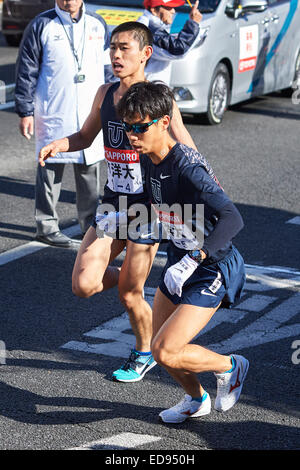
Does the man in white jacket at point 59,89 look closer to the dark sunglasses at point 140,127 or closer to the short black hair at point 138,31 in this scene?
the short black hair at point 138,31

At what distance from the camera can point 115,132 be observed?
5406 millimetres

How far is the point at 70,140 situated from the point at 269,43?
7.76 metres

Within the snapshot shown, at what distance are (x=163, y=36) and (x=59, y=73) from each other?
1.58 meters

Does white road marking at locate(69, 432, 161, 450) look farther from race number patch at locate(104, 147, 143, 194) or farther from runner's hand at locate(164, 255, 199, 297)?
race number patch at locate(104, 147, 143, 194)

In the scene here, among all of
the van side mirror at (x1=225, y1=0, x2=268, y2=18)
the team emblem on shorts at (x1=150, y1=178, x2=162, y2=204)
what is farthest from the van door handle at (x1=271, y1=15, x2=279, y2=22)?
the team emblem on shorts at (x1=150, y1=178, x2=162, y2=204)

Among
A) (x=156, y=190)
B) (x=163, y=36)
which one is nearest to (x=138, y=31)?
(x=156, y=190)

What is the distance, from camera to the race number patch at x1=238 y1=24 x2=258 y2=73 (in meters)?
12.1

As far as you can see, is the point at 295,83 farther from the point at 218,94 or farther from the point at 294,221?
the point at 294,221

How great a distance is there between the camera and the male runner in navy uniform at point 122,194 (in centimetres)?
513

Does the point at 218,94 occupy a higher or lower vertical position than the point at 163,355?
lower

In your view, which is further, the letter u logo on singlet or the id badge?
the id badge

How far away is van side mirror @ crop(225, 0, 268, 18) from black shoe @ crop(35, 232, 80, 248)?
5.30m
